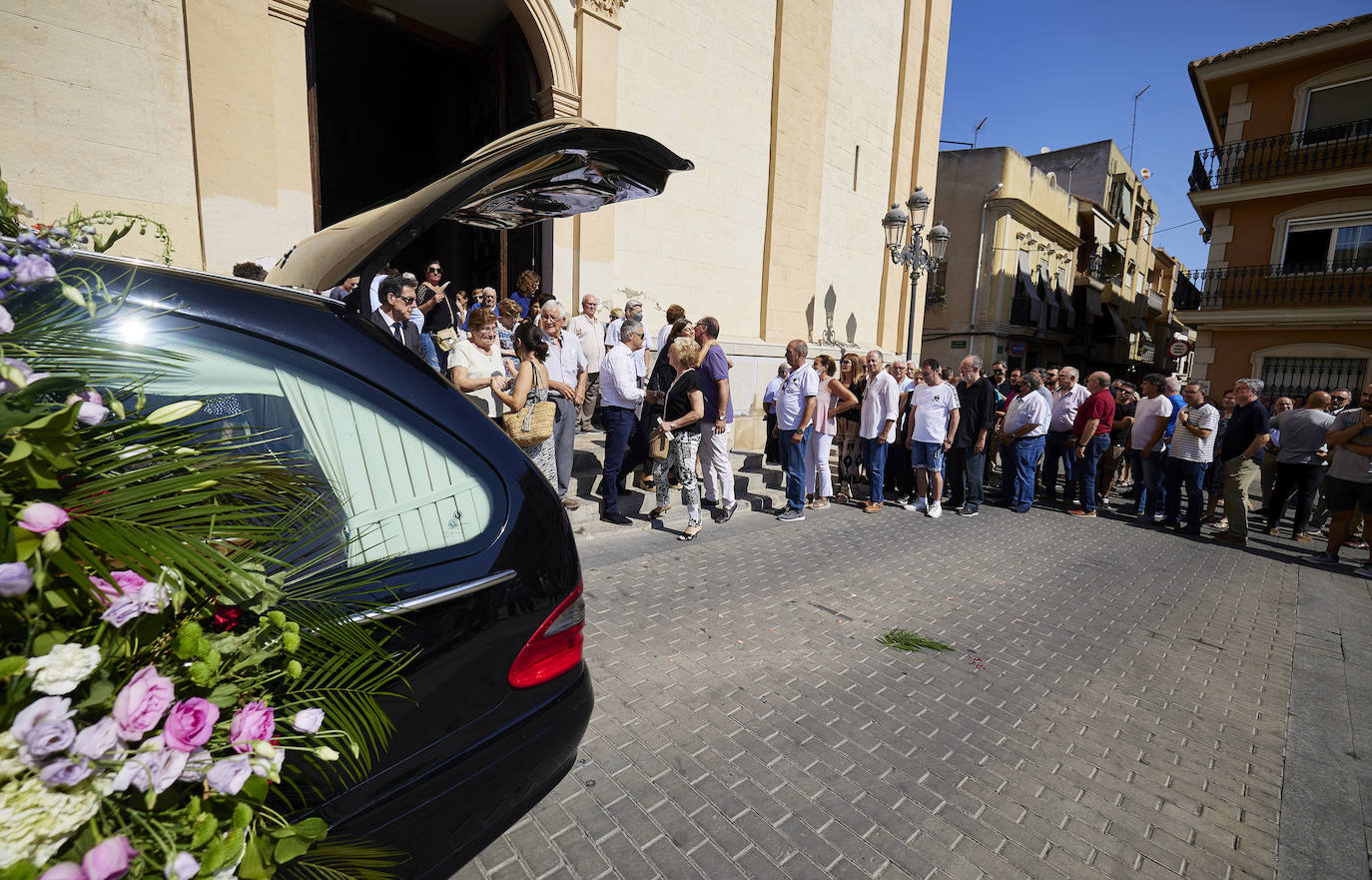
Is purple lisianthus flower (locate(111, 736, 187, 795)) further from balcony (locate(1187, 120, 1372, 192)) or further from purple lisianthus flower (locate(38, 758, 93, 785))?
balcony (locate(1187, 120, 1372, 192))

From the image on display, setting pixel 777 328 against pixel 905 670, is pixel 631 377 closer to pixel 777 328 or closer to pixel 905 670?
pixel 905 670

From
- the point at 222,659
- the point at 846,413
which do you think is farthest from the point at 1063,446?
the point at 222,659

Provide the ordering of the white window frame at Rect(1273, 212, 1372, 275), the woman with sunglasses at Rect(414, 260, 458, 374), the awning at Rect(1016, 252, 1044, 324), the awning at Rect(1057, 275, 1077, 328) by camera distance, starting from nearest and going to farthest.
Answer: the woman with sunglasses at Rect(414, 260, 458, 374), the white window frame at Rect(1273, 212, 1372, 275), the awning at Rect(1016, 252, 1044, 324), the awning at Rect(1057, 275, 1077, 328)

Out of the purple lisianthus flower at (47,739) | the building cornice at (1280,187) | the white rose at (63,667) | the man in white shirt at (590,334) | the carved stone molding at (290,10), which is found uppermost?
the building cornice at (1280,187)

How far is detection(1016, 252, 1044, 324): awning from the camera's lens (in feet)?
82.5

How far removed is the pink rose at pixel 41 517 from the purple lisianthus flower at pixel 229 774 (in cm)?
39

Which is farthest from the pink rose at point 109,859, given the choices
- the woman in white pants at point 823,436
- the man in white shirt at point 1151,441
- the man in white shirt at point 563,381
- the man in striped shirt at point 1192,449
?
the man in white shirt at point 1151,441

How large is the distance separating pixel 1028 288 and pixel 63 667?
3004 cm

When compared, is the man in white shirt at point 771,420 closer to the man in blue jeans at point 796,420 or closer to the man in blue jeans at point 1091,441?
the man in blue jeans at point 796,420

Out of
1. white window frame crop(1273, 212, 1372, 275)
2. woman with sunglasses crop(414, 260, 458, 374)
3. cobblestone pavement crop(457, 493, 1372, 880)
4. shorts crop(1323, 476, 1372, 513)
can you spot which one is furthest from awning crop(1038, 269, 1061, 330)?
woman with sunglasses crop(414, 260, 458, 374)

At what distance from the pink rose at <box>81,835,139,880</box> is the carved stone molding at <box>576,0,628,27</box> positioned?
10608mm

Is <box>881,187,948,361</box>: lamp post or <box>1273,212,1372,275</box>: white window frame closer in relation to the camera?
<box>881,187,948,361</box>: lamp post

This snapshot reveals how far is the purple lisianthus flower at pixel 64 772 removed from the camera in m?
0.70

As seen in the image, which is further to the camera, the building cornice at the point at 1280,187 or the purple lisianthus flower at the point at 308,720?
the building cornice at the point at 1280,187
